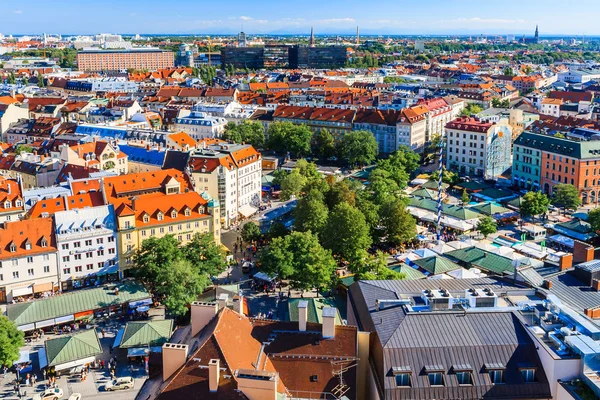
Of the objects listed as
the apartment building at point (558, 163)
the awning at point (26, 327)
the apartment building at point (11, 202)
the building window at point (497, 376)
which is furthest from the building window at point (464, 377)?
the apartment building at point (558, 163)

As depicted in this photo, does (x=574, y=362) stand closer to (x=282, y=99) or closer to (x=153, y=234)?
(x=153, y=234)

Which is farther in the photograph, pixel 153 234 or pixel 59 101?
pixel 59 101

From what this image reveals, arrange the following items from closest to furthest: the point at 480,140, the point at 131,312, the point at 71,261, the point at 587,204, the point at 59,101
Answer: the point at 131,312
the point at 71,261
the point at 587,204
the point at 480,140
the point at 59,101

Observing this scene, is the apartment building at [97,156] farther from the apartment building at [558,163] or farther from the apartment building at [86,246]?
the apartment building at [558,163]

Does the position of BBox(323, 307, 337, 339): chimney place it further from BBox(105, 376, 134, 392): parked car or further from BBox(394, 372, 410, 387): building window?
BBox(105, 376, 134, 392): parked car

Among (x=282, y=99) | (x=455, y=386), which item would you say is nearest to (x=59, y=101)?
(x=282, y=99)

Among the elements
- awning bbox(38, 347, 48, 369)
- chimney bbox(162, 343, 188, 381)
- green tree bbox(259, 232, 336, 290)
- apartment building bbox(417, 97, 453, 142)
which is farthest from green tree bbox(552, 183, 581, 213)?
chimney bbox(162, 343, 188, 381)

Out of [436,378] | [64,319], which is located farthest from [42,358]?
[436,378]
